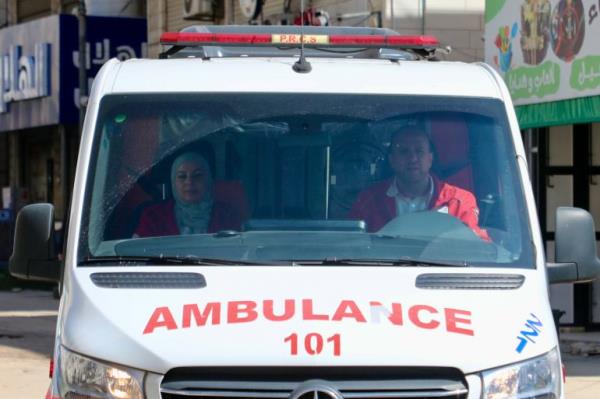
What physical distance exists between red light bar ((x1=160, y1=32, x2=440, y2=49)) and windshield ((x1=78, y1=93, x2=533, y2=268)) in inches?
40.3

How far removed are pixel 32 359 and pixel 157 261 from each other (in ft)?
27.9

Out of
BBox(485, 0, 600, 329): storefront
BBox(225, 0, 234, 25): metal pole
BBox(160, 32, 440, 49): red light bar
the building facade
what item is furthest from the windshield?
BBox(225, 0, 234, 25): metal pole

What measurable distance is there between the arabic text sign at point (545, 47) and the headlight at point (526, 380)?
27.5 ft

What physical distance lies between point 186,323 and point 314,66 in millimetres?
1904

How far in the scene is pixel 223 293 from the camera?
17.0 ft

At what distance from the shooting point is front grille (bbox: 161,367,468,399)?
4.74 m

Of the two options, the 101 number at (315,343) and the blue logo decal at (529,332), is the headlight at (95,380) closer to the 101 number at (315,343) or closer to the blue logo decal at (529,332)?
the 101 number at (315,343)

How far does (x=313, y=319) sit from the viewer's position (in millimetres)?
4945

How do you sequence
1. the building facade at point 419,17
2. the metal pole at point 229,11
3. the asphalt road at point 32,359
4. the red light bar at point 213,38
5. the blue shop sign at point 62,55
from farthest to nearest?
the blue shop sign at point 62,55, the metal pole at point 229,11, the building facade at point 419,17, the asphalt road at point 32,359, the red light bar at point 213,38

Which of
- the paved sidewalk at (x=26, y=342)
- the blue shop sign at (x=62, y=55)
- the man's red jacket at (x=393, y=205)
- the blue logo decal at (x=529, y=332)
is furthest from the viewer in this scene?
the blue shop sign at (x=62, y=55)

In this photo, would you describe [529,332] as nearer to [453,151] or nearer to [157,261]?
[453,151]

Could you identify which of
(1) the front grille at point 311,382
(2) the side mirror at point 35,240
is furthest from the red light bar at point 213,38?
(1) the front grille at point 311,382

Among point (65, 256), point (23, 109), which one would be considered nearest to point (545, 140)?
point (65, 256)

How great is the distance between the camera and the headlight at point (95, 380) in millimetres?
4828
